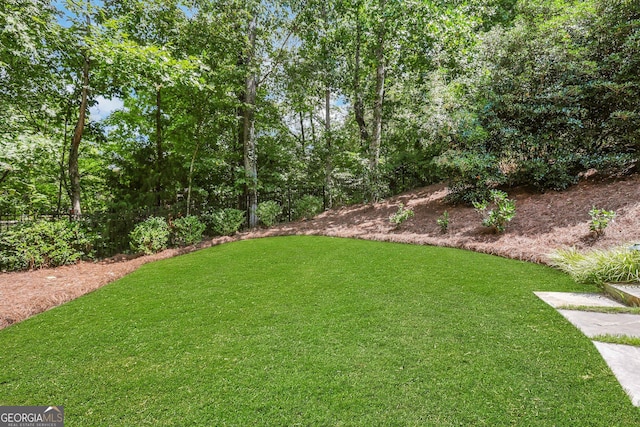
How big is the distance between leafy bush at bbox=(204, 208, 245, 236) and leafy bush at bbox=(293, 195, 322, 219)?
7.94 ft

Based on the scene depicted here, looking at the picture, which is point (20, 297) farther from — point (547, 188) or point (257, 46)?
point (547, 188)

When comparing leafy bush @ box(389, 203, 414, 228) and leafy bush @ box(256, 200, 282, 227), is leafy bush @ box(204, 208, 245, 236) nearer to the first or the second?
leafy bush @ box(256, 200, 282, 227)

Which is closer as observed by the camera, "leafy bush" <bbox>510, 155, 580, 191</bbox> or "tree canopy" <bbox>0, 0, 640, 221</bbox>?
"tree canopy" <bbox>0, 0, 640, 221</bbox>

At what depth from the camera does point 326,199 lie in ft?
36.7

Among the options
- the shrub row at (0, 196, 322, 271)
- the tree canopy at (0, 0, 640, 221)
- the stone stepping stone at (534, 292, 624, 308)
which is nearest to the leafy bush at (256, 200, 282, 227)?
the tree canopy at (0, 0, 640, 221)

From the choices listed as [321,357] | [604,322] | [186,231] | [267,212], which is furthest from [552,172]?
[186,231]

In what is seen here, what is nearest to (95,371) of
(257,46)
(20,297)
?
(20,297)

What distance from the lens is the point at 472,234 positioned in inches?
221

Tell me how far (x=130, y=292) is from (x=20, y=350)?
1325mm

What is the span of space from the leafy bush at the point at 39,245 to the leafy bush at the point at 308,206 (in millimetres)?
6078

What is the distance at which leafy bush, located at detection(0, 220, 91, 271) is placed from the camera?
4871 mm

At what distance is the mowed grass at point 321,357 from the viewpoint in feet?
5.11

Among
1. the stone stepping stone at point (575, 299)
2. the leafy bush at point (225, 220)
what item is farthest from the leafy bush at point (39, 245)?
the stone stepping stone at point (575, 299)

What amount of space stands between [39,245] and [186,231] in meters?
2.62
